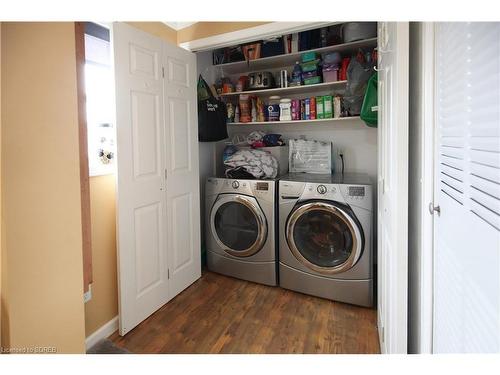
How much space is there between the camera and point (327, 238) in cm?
214

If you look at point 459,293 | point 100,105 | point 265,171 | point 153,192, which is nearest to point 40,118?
point 100,105

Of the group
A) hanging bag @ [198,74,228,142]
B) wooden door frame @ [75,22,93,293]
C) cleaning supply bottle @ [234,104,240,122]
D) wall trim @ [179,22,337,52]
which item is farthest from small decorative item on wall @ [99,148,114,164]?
cleaning supply bottle @ [234,104,240,122]

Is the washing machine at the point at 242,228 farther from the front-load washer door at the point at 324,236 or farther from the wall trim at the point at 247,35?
the wall trim at the point at 247,35

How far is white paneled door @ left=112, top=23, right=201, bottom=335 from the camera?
1.71 metres

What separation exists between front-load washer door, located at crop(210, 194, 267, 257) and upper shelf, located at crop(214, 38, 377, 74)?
137cm

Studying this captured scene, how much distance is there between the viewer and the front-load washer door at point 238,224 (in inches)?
91.9

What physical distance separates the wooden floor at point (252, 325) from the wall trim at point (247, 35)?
6.73 ft

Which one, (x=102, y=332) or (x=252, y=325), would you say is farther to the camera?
(x=252, y=325)

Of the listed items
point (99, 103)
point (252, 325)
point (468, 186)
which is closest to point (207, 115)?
point (99, 103)

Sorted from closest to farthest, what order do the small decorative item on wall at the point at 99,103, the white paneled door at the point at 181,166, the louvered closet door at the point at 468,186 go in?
the louvered closet door at the point at 468,186, the small decorative item on wall at the point at 99,103, the white paneled door at the point at 181,166

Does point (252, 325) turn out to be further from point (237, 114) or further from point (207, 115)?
point (237, 114)

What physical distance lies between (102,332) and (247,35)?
7.76ft

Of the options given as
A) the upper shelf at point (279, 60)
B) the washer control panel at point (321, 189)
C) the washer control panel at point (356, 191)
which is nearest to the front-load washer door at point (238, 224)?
the washer control panel at point (321, 189)

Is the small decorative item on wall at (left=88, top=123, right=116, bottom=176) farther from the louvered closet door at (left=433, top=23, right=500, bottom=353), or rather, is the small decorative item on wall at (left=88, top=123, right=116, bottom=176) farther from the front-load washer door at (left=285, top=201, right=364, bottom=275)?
the louvered closet door at (left=433, top=23, right=500, bottom=353)
